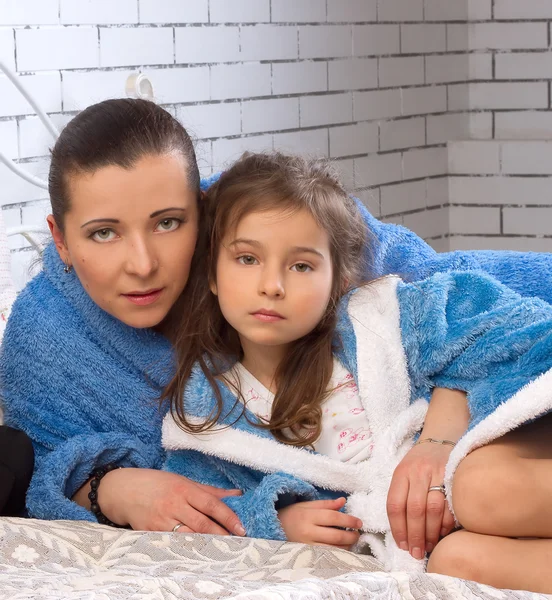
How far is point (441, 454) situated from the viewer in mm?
1321

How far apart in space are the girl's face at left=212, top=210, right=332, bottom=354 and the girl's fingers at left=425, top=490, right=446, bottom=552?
0.31m

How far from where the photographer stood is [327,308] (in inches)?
59.9

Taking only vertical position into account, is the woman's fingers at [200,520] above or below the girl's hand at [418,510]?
below

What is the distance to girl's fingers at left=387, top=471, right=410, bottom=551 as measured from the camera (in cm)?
126

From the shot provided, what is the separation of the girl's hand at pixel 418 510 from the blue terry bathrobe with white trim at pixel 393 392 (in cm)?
2

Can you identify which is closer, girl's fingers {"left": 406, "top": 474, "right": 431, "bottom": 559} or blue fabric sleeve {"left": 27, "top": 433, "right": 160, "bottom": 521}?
girl's fingers {"left": 406, "top": 474, "right": 431, "bottom": 559}

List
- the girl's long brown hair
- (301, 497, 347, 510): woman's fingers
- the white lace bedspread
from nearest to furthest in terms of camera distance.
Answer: the white lace bedspread → (301, 497, 347, 510): woman's fingers → the girl's long brown hair

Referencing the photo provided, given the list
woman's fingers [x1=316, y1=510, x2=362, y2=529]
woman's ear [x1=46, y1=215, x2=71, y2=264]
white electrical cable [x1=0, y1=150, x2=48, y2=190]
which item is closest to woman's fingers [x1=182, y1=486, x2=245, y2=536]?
woman's fingers [x1=316, y1=510, x2=362, y2=529]

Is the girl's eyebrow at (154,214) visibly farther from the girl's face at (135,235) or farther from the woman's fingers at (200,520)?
the woman's fingers at (200,520)

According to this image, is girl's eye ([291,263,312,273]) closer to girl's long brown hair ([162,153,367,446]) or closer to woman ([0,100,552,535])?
girl's long brown hair ([162,153,367,446])

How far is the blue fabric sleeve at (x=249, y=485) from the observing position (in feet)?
4.39

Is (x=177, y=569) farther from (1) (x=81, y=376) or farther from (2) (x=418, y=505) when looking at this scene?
(1) (x=81, y=376)

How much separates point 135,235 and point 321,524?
1.58ft

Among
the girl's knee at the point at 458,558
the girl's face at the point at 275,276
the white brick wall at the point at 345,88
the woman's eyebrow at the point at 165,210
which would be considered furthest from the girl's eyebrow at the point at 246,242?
the white brick wall at the point at 345,88
